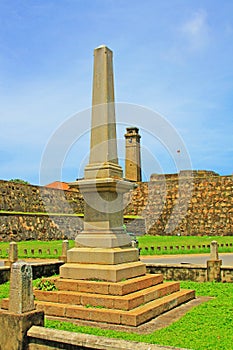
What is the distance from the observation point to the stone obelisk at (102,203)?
863 centimetres

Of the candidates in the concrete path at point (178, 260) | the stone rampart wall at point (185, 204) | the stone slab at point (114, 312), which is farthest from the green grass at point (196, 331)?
the stone rampart wall at point (185, 204)

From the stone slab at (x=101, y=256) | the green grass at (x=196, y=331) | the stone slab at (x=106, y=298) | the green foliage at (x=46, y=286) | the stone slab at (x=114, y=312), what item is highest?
the stone slab at (x=101, y=256)

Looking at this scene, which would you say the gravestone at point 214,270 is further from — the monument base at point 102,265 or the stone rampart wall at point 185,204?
the stone rampart wall at point 185,204

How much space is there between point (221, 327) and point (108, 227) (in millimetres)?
3041

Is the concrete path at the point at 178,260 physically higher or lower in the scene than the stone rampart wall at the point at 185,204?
lower

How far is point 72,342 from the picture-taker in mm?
4680

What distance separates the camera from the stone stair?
24.3ft

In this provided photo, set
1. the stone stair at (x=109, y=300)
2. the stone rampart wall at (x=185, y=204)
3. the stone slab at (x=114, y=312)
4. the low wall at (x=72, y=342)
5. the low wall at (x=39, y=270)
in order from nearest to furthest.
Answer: the low wall at (x=72, y=342) → the stone slab at (x=114, y=312) → the stone stair at (x=109, y=300) → the low wall at (x=39, y=270) → the stone rampart wall at (x=185, y=204)

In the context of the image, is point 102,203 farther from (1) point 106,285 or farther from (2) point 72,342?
(2) point 72,342

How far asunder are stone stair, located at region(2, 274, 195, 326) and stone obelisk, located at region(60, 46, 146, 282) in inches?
10.2

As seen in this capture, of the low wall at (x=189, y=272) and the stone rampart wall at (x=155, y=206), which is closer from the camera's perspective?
the low wall at (x=189, y=272)

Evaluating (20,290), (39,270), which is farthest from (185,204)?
(20,290)

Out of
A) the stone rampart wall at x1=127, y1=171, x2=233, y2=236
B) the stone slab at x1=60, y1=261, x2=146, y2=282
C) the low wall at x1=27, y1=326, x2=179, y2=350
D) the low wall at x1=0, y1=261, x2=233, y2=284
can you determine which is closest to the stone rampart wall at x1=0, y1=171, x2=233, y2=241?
the stone rampart wall at x1=127, y1=171, x2=233, y2=236

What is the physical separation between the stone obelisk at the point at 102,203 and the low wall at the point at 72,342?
10.8 ft
